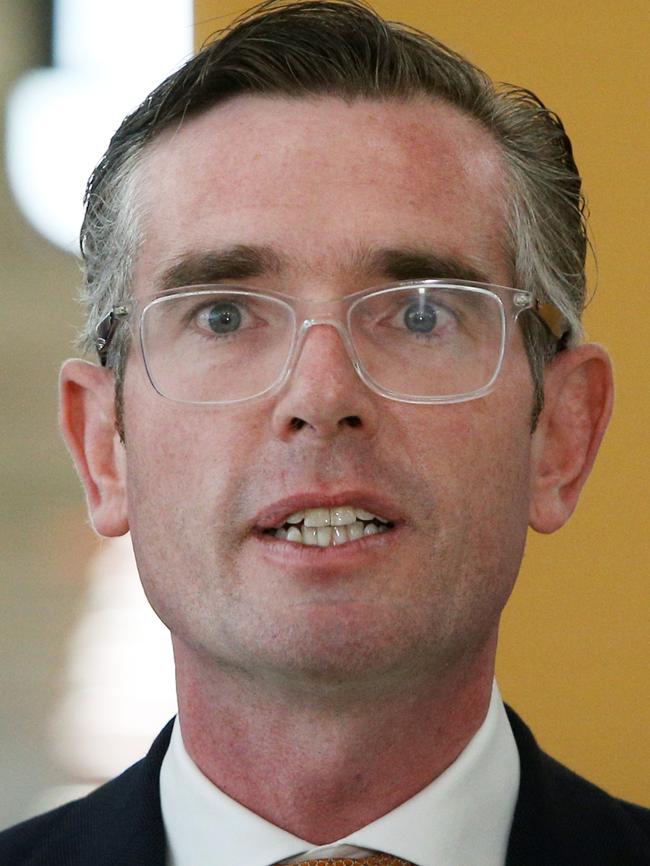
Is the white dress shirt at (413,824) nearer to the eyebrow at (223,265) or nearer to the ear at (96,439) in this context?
the ear at (96,439)

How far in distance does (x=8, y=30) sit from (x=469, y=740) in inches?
48.6

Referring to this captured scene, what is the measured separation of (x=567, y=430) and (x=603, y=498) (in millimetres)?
443

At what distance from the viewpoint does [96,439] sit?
5.19 feet

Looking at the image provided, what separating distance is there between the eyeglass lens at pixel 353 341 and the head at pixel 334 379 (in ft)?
0.07

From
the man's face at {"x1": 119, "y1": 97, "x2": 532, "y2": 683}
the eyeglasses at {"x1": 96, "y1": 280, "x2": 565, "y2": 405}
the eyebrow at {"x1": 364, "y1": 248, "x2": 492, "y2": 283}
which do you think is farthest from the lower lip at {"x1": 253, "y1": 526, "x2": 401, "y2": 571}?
the eyebrow at {"x1": 364, "y1": 248, "x2": 492, "y2": 283}

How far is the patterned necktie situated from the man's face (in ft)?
0.55

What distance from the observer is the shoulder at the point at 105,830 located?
4.82 feet

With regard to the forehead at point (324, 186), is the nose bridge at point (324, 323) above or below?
below

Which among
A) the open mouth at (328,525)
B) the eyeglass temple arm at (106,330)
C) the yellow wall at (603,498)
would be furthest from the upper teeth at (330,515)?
the yellow wall at (603,498)

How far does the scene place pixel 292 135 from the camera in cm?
143

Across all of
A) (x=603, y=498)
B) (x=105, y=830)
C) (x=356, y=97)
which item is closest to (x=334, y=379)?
(x=356, y=97)

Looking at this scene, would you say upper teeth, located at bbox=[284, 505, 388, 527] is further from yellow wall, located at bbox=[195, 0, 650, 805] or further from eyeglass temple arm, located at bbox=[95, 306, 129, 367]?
yellow wall, located at bbox=[195, 0, 650, 805]

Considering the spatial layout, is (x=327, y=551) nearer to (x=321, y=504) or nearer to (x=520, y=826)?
(x=321, y=504)

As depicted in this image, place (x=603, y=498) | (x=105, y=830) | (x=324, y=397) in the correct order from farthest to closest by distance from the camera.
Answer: (x=603, y=498)
(x=105, y=830)
(x=324, y=397)
